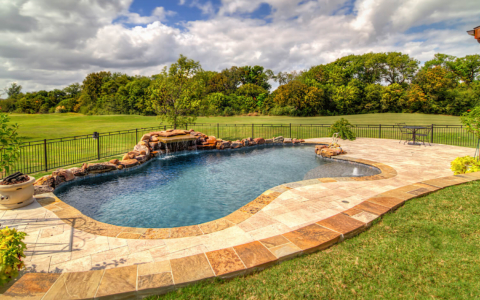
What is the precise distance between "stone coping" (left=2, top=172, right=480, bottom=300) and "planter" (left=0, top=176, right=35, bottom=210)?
2965mm

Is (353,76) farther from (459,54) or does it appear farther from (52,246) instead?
(52,246)

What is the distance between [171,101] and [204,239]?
14.2 metres

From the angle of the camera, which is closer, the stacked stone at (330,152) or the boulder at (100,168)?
the boulder at (100,168)

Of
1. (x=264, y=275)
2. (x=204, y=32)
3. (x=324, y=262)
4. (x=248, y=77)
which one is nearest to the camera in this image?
(x=264, y=275)

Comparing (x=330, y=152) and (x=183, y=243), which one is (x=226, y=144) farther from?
(x=183, y=243)

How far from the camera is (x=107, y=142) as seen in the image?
47.9 ft

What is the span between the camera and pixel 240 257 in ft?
9.52

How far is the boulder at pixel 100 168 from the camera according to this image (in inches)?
318

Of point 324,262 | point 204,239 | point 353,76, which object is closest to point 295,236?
point 324,262

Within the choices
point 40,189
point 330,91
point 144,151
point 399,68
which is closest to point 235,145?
point 144,151

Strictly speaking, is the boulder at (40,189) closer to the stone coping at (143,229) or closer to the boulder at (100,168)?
the stone coping at (143,229)

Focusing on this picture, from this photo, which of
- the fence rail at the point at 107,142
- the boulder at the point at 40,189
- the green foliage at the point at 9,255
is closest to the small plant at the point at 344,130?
the fence rail at the point at 107,142

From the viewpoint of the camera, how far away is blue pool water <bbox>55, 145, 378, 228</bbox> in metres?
5.19

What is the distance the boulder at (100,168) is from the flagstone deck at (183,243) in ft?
10.9
